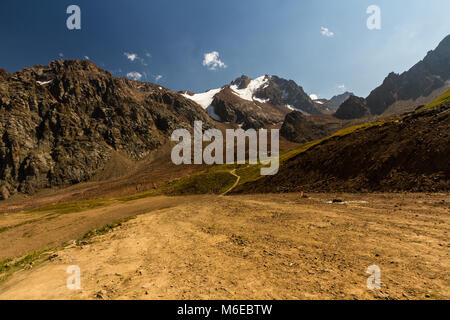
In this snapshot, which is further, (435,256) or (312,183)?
(312,183)

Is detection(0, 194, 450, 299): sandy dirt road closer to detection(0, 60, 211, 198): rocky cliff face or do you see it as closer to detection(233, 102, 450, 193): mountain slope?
detection(233, 102, 450, 193): mountain slope

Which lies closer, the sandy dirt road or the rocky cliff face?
the sandy dirt road

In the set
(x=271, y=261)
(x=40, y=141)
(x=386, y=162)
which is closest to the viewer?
(x=271, y=261)

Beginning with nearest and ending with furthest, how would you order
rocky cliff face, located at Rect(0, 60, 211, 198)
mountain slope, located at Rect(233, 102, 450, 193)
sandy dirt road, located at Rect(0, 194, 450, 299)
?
sandy dirt road, located at Rect(0, 194, 450, 299), mountain slope, located at Rect(233, 102, 450, 193), rocky cliff face, located at Rect(0, 60, 211, 198)

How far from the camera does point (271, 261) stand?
1058 centimetres

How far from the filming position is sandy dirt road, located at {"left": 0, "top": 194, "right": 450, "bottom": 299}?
7977 millimetres

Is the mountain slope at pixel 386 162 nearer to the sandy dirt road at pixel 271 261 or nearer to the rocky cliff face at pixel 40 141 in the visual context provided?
the sandy dirt road at pixel 271 261

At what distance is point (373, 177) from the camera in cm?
2833

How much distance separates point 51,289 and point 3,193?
641 feet

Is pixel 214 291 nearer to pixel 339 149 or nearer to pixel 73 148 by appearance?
pixel 339 149

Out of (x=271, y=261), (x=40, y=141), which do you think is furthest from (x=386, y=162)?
(x=40, y=141)

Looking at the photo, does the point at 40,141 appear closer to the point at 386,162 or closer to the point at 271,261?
the point at 271,261

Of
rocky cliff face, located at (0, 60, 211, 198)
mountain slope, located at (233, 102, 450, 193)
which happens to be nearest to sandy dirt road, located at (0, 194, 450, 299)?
mountain slope, located at (233, 102, 450, 193)
